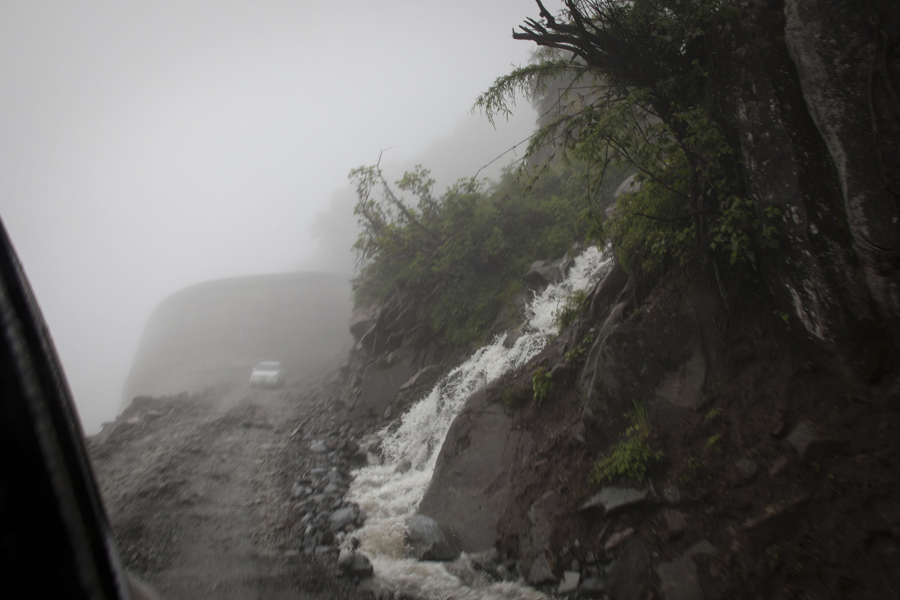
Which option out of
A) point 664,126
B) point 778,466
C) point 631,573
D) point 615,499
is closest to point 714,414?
point 778,466

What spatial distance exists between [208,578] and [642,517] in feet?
17.8

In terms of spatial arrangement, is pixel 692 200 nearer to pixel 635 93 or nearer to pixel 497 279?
pixel 635 93

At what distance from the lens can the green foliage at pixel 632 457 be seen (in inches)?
194

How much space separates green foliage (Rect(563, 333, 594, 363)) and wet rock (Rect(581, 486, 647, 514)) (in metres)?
2.16

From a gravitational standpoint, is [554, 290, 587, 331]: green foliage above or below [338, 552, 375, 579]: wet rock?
above

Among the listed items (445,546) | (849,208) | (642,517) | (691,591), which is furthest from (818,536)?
(445,546)

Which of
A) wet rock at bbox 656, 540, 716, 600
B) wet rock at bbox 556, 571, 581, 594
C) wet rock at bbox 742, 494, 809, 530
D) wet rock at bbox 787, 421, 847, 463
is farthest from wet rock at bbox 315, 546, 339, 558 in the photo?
wet rock at bbox 787, 421, 847, 463

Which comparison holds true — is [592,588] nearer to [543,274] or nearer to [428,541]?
[428,541]

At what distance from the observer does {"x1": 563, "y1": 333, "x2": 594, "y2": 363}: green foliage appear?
679cm

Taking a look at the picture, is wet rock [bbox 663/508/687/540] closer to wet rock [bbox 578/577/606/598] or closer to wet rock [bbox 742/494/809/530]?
wet rock [bbox 742/494/809/530]

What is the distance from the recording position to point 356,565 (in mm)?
5766

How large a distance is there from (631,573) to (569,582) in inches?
26.8

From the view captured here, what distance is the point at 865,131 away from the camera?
154 inches

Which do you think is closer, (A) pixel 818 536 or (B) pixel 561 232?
(A) pixel 818 536
